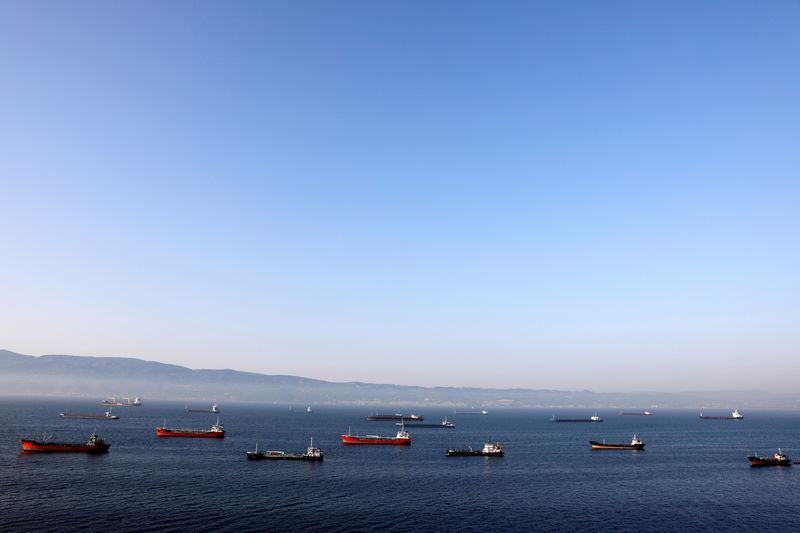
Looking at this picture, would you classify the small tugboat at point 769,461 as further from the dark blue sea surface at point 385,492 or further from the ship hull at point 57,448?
the ship hull at point 57,448

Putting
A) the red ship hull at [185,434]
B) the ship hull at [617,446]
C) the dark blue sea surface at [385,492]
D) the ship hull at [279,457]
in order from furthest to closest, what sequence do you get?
the red ship hull at [185,434] < the ship hull at [617,446] < the ship hull at [279,457] < the dark blue sea surface at [385,492]

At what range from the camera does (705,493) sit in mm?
94625

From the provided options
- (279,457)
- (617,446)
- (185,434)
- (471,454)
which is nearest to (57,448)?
(185,434)

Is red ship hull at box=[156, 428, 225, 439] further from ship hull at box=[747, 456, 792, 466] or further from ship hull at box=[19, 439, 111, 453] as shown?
ship hull at box=[747, 456, 792, 466]

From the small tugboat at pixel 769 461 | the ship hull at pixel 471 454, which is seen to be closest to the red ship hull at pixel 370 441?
the ship hull at pixel 471 454

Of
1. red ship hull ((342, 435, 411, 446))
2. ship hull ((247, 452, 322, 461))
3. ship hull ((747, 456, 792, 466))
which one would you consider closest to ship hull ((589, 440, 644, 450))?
ship hull ((747, 456, 792, 466))

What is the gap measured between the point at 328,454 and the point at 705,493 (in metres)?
92.9

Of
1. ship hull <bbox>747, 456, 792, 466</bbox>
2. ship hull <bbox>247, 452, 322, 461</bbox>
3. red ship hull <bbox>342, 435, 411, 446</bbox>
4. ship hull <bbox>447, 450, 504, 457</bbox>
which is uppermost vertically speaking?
ship hull <bbox>247, 452, 322, 461</bbox>

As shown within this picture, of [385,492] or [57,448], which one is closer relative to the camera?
[385,492]

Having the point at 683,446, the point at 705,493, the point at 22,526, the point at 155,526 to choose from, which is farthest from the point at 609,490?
the point at 683,446

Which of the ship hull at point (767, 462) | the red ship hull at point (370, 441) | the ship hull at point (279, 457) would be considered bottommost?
the red ship hull at point (370, 441)

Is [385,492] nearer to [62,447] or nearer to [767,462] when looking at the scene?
[62,447]

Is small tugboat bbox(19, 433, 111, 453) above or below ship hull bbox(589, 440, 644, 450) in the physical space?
above

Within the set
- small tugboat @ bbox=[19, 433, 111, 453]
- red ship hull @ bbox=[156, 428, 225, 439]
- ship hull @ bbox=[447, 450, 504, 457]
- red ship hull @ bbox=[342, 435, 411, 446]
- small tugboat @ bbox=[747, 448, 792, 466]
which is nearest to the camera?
small tugboat @ bbox=[19, 433, 111, 453]
